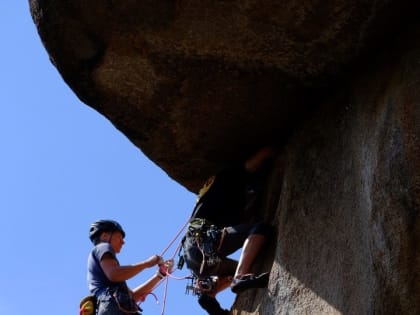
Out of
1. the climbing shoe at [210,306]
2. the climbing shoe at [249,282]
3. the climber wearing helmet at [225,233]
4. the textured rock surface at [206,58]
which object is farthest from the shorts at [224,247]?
the textured rock surface at [206,58]

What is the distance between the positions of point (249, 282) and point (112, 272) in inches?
45.9

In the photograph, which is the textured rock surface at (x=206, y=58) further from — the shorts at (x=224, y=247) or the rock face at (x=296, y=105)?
the shorts at (x=224, y=247)

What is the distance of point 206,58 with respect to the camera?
23.4 feet

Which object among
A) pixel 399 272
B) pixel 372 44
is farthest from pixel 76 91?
pixel 399 272

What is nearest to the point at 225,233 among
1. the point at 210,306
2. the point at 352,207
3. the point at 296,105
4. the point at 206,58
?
the point at 210,306

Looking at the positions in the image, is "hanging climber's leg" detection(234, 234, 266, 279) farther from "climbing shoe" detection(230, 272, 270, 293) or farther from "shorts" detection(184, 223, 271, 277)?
"climbing shoe" detection(230, 272, 270, 293)

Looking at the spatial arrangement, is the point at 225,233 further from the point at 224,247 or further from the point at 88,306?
the point at 88,306

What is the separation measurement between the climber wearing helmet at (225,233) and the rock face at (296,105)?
6.9 inches

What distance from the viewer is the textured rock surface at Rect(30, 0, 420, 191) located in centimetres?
671

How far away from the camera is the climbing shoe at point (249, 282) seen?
701 centimetres

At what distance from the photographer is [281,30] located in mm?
6785

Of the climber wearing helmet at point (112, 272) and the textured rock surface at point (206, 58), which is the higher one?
the textured rock surface at point (206, 58)

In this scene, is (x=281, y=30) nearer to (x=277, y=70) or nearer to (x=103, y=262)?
(x=277, y=70)

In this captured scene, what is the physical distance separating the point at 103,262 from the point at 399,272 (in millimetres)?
2709
